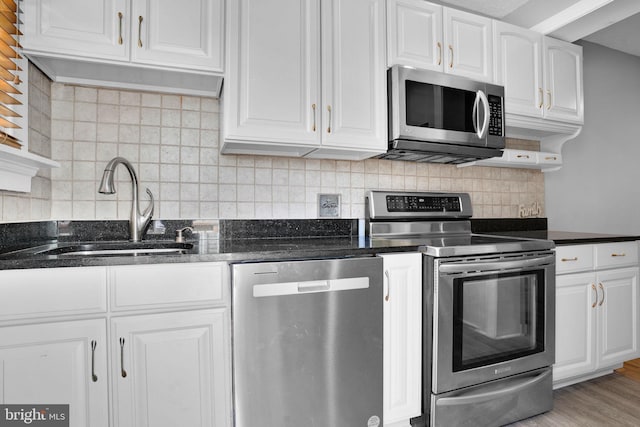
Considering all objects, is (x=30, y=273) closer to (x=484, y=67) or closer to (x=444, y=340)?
(x=444, y=340)

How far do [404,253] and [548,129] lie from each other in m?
1.73

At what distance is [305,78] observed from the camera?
1.75 metres

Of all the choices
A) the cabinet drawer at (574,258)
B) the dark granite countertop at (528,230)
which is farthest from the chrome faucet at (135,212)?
the cabinet drawer at (574,258)

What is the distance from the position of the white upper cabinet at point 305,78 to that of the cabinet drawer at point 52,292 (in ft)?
2.73

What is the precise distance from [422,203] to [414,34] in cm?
102

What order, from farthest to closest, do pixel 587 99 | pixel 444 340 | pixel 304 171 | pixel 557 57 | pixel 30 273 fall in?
pixel 587 99 → pixel 557 57 → pixel 304 171 → pixel 444 340 → pixel 30 273

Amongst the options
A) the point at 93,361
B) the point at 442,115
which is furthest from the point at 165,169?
the point at 442,115

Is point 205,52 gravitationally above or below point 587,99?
below

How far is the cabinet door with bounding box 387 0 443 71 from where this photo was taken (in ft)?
6.39

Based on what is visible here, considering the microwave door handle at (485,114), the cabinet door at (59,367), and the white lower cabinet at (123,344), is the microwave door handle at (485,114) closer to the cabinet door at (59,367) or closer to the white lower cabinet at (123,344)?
the white lower cabinet at (123,344)

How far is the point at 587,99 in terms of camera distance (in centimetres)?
298

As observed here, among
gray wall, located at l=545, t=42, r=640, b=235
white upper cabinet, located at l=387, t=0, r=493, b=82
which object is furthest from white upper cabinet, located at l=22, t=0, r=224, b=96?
gray wall, located at l=545, t=42, r=640, b=235

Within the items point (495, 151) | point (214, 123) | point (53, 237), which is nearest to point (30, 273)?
point (53, 237)

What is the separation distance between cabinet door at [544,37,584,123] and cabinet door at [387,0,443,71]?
0.92m
